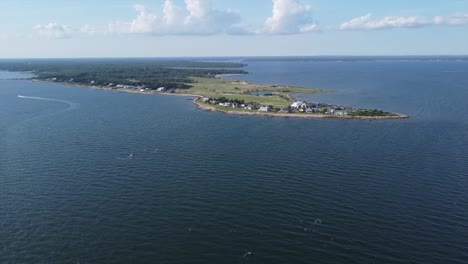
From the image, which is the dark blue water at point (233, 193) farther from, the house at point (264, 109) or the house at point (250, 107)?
the house at point (250, 107)

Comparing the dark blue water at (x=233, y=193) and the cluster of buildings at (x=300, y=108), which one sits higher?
the cluster of buildings at (x=300, y=108)

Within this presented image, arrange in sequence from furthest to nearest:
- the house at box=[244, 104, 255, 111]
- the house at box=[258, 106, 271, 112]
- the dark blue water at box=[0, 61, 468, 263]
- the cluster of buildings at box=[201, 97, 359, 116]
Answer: the house at box=[244, 104, 255, 111] < the house at box=[258, 106, 271, 112] < the cluster of buildings at box=[201, 97, 359, 116] < the dark blue water at box=[0, 61, 468, 263]

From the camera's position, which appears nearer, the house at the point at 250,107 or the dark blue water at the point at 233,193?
the dark blue water at the point at 233,193

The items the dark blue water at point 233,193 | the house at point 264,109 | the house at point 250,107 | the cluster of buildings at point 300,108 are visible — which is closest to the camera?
the dark blue water at point 233,193

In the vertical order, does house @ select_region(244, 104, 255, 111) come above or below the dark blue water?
above

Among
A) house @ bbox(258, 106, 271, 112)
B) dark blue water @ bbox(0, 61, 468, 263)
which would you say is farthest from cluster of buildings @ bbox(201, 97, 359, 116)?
dark blue water @ bbox(0, 61, 468, 263)

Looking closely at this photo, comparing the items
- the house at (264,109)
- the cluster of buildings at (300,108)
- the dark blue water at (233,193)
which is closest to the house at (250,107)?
the cluster of buildings at (300,108)

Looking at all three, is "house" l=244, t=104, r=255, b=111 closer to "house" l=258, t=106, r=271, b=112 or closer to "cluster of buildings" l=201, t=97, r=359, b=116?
"cluster of buildings" l=201, t=97, r=359, b=116

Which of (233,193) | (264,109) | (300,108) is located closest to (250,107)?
(264,109)

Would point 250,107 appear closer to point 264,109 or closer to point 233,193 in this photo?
point 264,109
